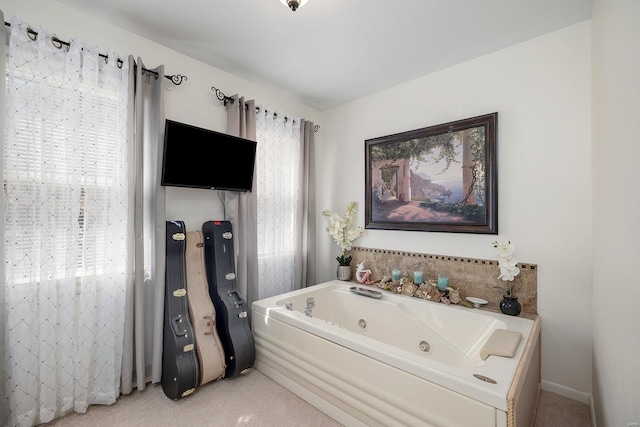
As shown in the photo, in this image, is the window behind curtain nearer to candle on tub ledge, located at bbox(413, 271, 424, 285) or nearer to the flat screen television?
the flat screen television

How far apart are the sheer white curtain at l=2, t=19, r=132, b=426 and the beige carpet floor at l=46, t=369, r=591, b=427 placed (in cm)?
11

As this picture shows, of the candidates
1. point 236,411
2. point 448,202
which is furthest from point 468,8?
point 236,411

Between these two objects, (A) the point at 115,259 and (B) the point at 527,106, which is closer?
(A) the point at 115,259

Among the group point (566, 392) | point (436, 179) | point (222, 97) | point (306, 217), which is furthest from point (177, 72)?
point (566, 392)

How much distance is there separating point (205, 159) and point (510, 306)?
2.65 metres

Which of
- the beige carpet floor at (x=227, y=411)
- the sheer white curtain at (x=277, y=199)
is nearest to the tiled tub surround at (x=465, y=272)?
the beige carpet floor at (x=227, y=411)

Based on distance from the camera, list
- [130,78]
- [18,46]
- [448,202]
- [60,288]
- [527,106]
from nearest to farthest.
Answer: [18,46] → [60,288] → [130,78] → [527,106] → [448,202]

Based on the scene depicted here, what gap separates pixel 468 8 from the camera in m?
1.81

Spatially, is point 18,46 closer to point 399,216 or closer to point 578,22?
point 399,216

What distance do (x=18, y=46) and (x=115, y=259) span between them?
137 centimetres

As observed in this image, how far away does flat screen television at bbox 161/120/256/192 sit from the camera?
2051mm

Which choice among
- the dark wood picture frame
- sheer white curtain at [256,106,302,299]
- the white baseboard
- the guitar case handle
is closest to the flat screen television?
sheer white curtain at [256,106,302,299]

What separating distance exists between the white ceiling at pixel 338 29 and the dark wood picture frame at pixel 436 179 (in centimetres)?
62

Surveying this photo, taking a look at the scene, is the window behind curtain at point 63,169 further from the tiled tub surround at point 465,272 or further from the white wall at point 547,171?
the white wall at point 547,171
